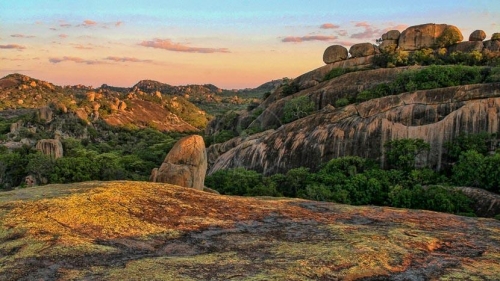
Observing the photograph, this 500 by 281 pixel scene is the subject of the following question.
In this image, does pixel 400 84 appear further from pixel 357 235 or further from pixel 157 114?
pixel 157 114

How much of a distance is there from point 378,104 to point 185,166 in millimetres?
30932

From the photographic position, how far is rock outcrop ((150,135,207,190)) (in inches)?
878

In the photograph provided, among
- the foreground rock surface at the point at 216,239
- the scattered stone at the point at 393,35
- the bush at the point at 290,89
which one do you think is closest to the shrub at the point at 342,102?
the bush at the point at 290,89

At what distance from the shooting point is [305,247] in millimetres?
12055

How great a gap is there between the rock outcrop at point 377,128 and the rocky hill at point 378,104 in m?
0.09

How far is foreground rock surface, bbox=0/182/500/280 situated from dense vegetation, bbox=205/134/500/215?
14022 millimetres

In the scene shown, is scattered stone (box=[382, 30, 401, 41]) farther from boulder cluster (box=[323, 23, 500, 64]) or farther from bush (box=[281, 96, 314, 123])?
bush (box=[281, 96, 314, 123])

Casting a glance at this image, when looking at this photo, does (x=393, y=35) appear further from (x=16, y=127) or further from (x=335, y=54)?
(x=16, y=127)

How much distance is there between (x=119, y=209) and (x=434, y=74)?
163 feet

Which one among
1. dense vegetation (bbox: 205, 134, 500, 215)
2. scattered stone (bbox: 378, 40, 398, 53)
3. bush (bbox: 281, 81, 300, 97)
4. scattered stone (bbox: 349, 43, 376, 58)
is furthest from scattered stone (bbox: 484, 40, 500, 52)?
dense vegetation (bbox: 205, 134, 500, 215)

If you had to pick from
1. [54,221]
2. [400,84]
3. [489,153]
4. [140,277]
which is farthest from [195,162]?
[400,84]

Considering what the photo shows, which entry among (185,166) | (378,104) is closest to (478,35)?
(378,104)

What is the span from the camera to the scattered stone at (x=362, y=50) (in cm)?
7641

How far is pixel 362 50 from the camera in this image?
77.0 metres
